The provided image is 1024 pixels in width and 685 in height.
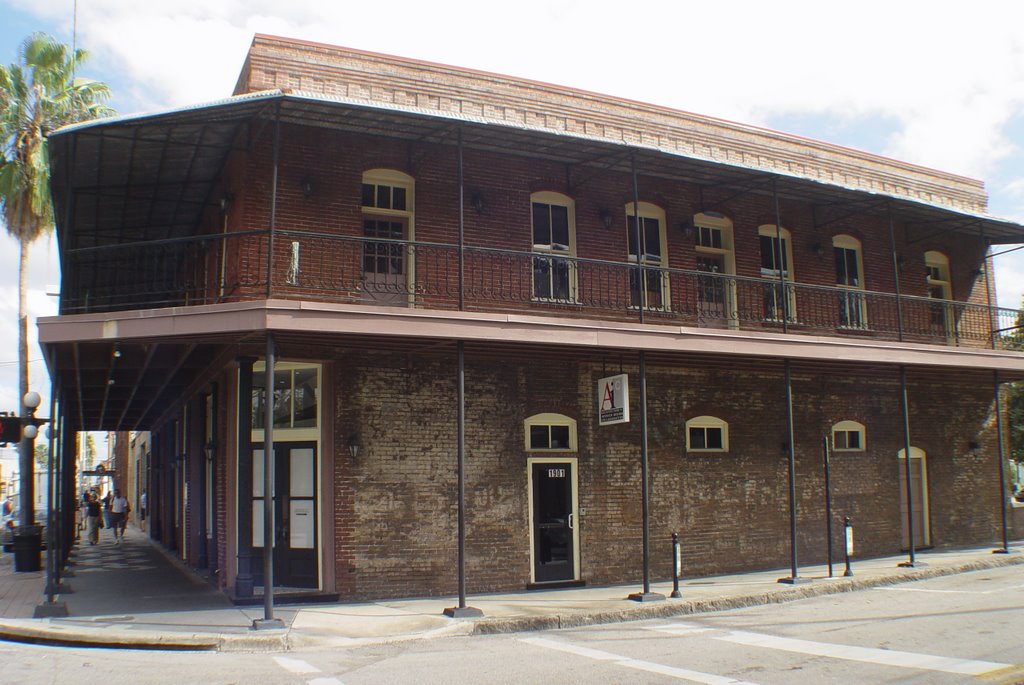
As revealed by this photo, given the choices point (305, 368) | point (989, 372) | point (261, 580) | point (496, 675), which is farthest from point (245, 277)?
point (989, 372)

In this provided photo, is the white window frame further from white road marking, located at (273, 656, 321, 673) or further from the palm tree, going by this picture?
the palm tree

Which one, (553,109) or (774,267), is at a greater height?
(553,109)

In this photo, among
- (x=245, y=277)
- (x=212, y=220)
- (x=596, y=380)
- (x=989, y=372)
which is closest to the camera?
(x=245, y=277)

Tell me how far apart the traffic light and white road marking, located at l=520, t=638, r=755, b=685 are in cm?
907

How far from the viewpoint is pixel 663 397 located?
594 inches

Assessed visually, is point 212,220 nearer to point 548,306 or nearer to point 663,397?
point 548,306

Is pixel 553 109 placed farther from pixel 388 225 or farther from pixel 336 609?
pixel 336 609

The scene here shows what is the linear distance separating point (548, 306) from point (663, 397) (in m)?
2.65

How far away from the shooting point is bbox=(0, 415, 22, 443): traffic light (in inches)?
550

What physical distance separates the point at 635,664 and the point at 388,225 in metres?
7.89

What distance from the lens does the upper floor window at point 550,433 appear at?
45.6 ft

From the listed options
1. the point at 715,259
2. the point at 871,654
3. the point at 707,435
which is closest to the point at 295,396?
the point at 707,435

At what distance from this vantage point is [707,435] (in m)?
15.5

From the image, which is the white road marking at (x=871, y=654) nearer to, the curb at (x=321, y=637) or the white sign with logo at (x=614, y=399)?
the curb at (x=321, y=637)
